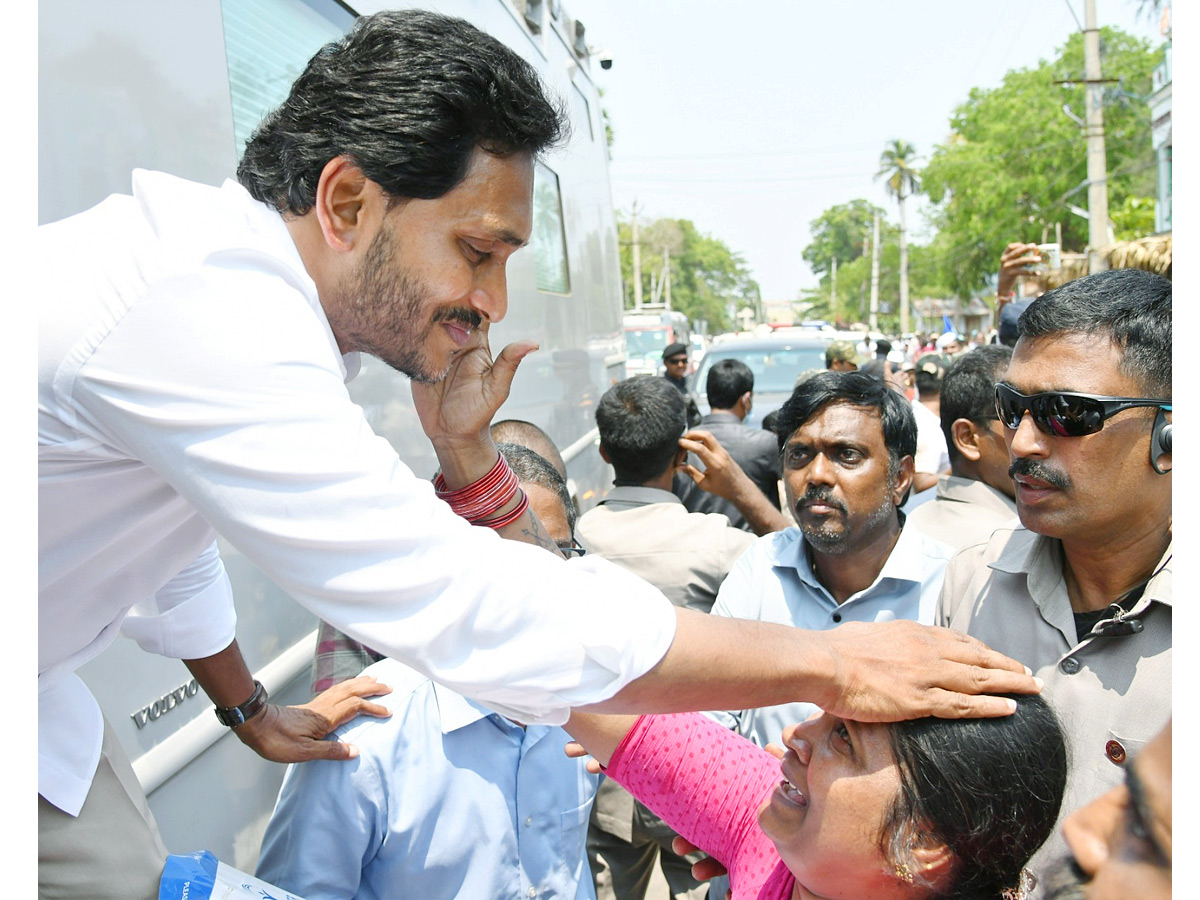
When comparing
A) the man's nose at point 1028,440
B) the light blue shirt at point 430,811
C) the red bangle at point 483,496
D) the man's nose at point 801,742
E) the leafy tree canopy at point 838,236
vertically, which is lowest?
the light blue shirt at point 430,811

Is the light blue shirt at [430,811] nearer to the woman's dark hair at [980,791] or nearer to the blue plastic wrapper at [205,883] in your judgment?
the blue plastic wrapper at [205,883]

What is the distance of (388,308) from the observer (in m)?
1.54

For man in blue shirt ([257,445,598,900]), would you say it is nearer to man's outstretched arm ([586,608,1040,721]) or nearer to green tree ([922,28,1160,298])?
man's outstretched arm ([586,608,1040,721])

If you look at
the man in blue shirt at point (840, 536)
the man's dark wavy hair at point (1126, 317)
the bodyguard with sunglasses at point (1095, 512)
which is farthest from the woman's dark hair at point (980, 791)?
the man in blue shirt at point (840, 536)

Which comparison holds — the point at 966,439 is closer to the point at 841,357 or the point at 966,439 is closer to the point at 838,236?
the point at 841,357

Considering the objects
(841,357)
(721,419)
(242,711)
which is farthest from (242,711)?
(841,357)

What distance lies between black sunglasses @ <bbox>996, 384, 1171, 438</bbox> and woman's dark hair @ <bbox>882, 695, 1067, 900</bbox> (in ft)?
1.94

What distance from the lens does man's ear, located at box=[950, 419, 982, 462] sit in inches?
138

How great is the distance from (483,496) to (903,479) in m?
1.51

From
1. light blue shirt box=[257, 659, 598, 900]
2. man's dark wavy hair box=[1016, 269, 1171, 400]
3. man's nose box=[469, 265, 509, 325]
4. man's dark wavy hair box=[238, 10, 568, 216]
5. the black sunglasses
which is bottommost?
light blue shirt box=[257, 659, 598, 900]

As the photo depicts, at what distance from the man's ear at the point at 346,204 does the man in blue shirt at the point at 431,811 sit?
3.16 ft

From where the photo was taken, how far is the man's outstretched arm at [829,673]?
1.26 metres

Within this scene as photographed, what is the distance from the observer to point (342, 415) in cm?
115

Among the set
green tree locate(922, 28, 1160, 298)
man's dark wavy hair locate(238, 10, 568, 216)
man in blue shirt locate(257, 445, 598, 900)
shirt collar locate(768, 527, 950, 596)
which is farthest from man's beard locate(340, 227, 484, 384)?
green tree locate(922, 28, 1160, 298)
